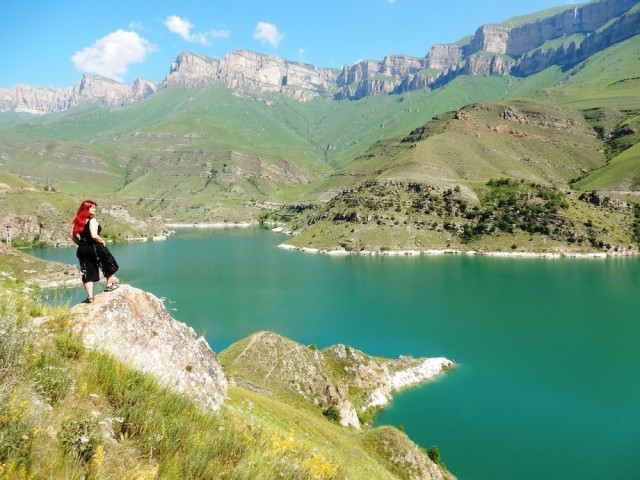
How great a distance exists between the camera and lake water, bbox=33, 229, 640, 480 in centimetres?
3416

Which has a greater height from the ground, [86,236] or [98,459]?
[86,236]

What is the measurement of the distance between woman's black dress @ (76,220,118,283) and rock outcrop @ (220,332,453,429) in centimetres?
2107

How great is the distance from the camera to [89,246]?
921 cm

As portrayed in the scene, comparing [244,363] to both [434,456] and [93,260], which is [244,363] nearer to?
[434,456]

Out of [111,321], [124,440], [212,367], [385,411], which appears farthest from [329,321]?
[124,440]

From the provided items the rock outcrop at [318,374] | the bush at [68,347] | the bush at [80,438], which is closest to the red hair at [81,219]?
the bush at [68,347]

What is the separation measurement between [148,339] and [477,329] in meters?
62.0

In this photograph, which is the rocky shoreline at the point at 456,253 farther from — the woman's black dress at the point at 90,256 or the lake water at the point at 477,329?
the woman's black dress at the point at 90,256

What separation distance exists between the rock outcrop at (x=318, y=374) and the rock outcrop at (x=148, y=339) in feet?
55.6

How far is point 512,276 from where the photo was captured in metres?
99.2

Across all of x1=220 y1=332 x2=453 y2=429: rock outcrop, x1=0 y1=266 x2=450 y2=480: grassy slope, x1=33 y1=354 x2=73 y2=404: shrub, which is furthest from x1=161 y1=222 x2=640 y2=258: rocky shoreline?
x1=33 y1=354 x2=73 y2=404: shrub

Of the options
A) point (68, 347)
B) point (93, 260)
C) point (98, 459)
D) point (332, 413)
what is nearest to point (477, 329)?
point (332, 413)

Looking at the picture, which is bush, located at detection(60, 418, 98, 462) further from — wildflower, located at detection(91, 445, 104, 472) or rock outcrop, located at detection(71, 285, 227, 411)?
rock outcrop, located at detection(71, 285, 227, 411)

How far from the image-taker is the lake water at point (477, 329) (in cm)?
3416
